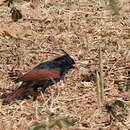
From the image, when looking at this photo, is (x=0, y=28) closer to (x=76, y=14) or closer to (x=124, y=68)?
(x=76, y=14)

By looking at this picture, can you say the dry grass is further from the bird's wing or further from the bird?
the bird's wing

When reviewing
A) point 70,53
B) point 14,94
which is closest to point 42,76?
point 14,94

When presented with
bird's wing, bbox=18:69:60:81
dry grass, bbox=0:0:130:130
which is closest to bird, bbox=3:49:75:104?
bird's wing, bbox=18:69:60:81

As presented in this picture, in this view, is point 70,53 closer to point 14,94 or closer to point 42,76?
point 42,76

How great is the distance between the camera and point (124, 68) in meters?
5.09

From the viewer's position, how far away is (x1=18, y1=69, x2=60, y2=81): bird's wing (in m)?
4.11

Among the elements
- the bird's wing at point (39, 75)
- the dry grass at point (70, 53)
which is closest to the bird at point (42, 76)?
the bird's wing at point (39, 75)

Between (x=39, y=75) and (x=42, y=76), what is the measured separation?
0.12ft

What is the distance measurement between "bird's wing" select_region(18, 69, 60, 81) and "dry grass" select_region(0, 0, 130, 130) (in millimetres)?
287

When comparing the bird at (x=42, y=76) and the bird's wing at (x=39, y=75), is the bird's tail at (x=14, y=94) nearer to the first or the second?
the bird at (x=42, y=76)

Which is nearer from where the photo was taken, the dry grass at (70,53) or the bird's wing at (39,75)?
the dry grass at (70,53)

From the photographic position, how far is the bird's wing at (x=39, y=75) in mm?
4109

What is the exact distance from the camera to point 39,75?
413 centimetres

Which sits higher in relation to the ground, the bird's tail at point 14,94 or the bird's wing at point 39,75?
the bird's wing at point 39,75
